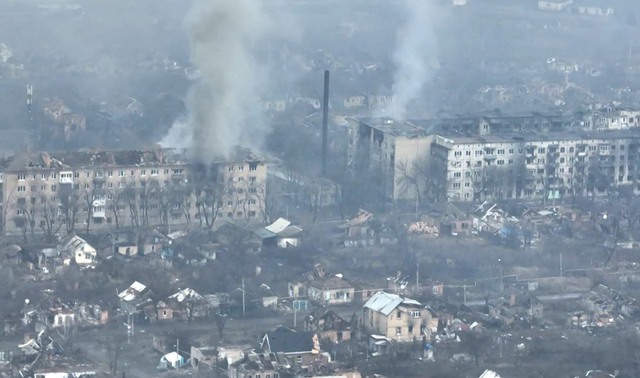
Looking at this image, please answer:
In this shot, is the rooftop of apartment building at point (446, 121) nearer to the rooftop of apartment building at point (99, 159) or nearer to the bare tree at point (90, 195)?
the rooftop of apartment building at point (99, 159)

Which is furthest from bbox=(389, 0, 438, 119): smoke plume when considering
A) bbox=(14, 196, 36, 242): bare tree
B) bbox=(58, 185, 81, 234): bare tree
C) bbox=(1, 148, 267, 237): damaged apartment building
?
bbox=(14, 196, 36, 242): bare tree

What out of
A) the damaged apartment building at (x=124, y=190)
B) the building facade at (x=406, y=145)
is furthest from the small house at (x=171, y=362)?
the building facade at (x=406, y=145)

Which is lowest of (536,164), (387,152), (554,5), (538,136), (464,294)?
(464,294)

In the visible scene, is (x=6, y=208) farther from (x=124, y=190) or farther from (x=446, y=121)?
(x=446, y=121)

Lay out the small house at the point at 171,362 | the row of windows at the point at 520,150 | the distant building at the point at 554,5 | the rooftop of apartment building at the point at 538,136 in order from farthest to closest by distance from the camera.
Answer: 1. the distant building at the point at 554,5
2. the rooftop of apartment building at the point at 538,136
3. the row of windows at the point at 520,150
4. the small house at the point at 171,362

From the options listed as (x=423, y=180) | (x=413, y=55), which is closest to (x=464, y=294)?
(x=423, y=180)

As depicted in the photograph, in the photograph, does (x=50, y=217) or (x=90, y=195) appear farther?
(x=90, y=195)

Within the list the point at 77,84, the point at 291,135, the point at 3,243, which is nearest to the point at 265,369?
the point at 3,243
